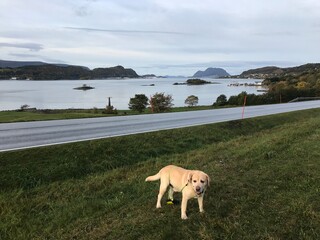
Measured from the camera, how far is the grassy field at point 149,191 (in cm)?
483

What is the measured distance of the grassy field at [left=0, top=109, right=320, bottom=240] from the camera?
15.8 feet

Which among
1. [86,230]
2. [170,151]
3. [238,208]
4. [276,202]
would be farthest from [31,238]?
[170,151]

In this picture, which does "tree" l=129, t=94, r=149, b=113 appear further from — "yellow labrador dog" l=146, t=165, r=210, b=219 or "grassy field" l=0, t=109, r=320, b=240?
"yellow labrador dog" l=146, t=165, r=210, b=219

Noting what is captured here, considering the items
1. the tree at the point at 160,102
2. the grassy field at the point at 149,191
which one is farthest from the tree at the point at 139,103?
the grassy field at the point at 149,191

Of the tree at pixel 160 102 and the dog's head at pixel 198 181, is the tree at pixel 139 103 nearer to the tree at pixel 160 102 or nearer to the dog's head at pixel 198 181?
the tree at pixel 160 102

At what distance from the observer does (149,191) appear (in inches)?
269

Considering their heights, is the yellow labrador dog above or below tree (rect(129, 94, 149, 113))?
above

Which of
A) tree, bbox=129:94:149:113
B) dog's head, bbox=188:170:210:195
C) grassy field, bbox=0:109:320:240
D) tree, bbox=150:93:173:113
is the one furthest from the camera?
tree, bbox=129:94:149:113

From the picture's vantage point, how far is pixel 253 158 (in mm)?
9109

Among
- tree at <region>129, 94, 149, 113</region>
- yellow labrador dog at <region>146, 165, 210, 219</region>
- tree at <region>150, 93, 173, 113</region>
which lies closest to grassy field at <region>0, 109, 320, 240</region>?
yellow labrador dog at <region>146, 165, 210, 219</region>

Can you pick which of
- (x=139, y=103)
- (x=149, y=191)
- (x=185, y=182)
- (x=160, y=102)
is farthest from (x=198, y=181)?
(x=139, y=103)

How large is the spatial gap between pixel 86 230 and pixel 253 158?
5.34 m

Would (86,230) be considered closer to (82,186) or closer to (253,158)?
(82,186)

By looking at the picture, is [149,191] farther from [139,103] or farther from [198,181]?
[139,103]
